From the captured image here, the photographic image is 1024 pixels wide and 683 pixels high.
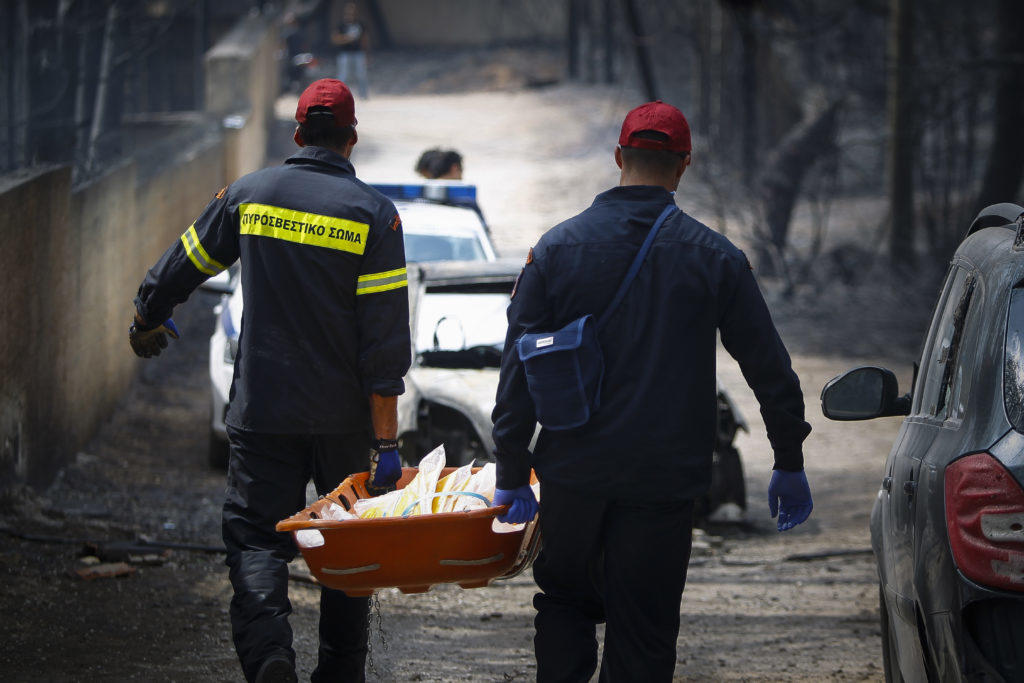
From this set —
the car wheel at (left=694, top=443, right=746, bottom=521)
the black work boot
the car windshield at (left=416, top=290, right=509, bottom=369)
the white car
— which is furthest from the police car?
the black work boot

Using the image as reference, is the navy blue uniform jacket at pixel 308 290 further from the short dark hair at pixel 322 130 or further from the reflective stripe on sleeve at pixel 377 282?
the short dark hair at pixel 322 130

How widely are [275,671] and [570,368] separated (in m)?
1.29

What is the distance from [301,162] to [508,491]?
1368 mm

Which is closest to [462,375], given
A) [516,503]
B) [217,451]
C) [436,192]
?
[217,451]

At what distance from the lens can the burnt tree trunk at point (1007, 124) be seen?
16.0 meters

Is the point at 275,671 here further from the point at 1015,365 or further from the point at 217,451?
the point at 217,451

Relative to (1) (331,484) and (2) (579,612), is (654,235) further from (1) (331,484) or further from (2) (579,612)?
(1) (331,484)

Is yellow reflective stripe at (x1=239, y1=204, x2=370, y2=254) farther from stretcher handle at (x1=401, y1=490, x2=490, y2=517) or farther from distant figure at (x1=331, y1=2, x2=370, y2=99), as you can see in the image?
distant figure at (x1=331, y1=2, x2=370, y2=99)

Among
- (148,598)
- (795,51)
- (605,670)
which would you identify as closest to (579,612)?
(605,670)

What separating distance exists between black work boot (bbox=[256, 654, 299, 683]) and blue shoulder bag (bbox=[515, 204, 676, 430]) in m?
1.09

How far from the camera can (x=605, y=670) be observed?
12.1ft

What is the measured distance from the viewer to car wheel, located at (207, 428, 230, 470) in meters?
8.69

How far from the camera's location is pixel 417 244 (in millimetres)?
9000

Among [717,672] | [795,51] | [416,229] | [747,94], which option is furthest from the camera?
[795,51]
